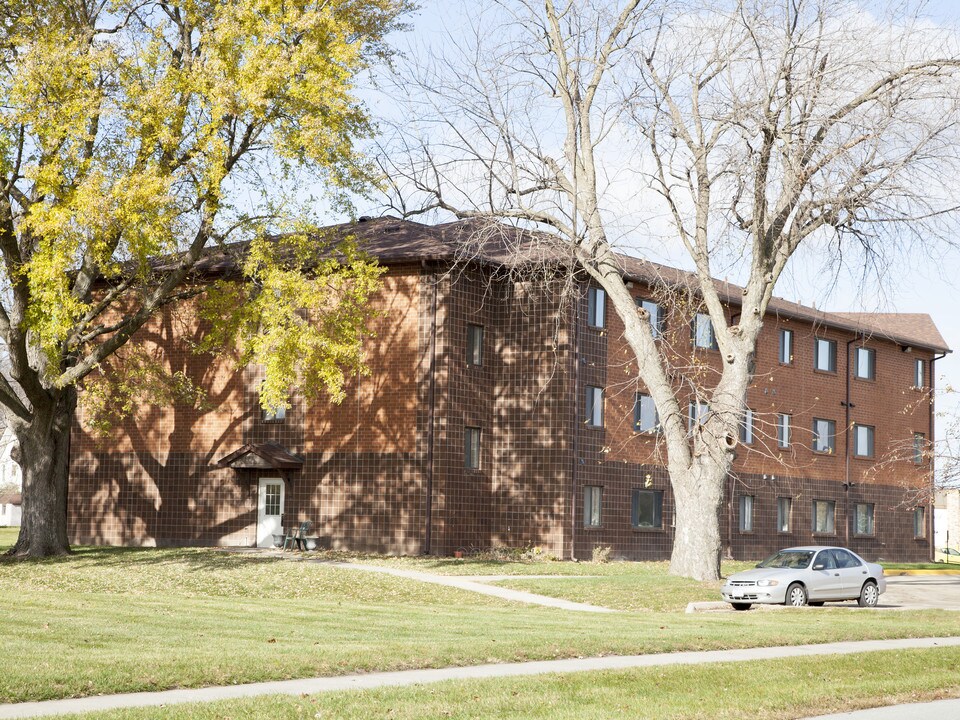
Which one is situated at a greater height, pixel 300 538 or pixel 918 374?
pixel 918 374

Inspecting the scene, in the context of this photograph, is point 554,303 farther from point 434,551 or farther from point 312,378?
point 312,378

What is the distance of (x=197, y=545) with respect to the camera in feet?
124

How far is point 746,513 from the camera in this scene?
141 ft

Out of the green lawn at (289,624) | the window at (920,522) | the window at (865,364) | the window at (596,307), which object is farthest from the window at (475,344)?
the window at (920,522)

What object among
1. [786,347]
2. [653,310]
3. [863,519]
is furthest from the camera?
[863,519]

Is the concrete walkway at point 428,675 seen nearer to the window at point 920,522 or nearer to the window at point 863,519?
the window at point 863,519

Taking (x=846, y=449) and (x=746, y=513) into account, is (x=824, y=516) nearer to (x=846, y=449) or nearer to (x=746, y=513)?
(x=846, y=449)

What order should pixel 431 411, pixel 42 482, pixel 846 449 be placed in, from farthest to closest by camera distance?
pixel 846 449 → pixel 431 411 → pixel 42 482

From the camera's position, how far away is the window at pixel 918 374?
170 ft

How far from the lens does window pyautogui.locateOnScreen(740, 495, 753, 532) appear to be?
42750mm

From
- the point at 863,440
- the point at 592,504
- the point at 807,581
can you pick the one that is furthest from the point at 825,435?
the point at 807,581

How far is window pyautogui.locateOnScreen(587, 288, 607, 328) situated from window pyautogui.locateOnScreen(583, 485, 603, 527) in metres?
5.03

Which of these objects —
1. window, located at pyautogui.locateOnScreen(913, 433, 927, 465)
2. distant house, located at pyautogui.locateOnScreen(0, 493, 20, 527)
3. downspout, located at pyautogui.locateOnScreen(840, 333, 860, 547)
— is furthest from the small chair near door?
distant house, located at pyautogui.locateOnScreen(0, 493, 20, 527)

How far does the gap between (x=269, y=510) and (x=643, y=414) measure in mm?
12382
